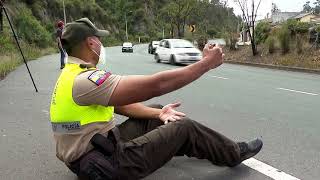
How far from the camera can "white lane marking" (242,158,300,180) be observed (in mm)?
4595

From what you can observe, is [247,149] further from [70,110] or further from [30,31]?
[30,31]

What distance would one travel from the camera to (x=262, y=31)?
3080cm

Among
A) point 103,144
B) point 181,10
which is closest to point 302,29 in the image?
point 103,144

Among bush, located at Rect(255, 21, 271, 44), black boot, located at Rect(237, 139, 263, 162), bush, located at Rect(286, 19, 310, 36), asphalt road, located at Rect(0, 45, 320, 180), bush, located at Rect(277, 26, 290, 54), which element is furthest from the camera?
bush, located at Rect(255, 21, 271, 44)

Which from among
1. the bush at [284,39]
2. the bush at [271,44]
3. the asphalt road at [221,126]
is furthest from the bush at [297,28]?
the asphalt road at [221,126]

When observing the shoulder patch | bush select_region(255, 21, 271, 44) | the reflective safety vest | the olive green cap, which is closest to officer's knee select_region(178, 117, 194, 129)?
the reflective safety vest

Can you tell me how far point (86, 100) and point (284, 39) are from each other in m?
22.4

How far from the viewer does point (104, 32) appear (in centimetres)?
397

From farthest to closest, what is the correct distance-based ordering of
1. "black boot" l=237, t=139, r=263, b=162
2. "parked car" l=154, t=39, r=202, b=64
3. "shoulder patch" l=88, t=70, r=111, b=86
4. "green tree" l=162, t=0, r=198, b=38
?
"green tree" l=162, t=0, r=198, b=38 < "parked car" l=154, t=39, r=202, b=64 < "black boot" l=237, t=139, r=263, b=162 < "shoulder patch" l=88, t=70, r=111, b=86

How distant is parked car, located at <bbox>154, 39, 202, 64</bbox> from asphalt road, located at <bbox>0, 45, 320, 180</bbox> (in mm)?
10818

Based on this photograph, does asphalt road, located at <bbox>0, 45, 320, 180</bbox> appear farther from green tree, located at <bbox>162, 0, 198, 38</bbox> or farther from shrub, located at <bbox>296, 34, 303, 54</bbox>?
green tree, located at <bbox>162, 0, 198, 38</bbox>

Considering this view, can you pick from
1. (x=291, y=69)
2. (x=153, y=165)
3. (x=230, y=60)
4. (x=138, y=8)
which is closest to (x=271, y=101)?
(x=153, y=165)

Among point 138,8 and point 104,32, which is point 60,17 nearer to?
point 138,8

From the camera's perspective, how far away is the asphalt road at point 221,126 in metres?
4.84
